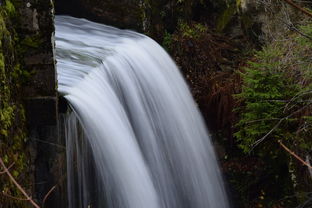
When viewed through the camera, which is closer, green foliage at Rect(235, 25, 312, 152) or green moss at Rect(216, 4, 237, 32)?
green foliage at Rect(235, 25, 312, 152)

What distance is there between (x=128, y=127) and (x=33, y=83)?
59.0 inches

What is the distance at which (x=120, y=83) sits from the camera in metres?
5.59

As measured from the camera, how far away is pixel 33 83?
147 inches

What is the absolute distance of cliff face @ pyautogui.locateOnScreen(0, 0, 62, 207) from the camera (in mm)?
3494

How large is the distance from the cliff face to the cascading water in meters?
0.34

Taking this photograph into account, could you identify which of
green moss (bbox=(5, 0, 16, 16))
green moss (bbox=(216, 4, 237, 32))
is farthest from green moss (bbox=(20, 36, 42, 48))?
green moss (bbox=(216, 4, 237, 32))

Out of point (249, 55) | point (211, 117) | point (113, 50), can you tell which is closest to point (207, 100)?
point (211, 117)

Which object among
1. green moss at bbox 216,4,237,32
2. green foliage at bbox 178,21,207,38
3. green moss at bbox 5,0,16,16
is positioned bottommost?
green foliage at bbox 178,21,207,38

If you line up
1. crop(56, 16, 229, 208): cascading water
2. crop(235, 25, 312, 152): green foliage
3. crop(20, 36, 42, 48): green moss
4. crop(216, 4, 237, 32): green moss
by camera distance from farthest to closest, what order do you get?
crop(216, 4, 237, 32): green moss < crop(235, 25, 312, 152): green foliage < crop(56, 16, 229, 208): cascading water < crop(20, 36, 42, 48): green moss

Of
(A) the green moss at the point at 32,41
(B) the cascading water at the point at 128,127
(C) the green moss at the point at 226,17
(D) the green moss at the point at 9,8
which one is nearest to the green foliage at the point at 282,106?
(B) the cascading water at the point at 128,127

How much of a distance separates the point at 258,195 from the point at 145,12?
3474mm

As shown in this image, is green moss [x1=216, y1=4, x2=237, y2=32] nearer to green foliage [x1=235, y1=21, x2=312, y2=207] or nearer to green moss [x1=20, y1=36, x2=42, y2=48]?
green foliage [x1=235, y1=21, x2=312, y2=207]

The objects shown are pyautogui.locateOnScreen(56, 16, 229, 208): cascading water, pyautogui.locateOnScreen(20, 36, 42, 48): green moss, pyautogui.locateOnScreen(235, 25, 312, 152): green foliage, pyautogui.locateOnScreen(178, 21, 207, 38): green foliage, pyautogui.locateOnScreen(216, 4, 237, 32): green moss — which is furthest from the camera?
pyautogui.locateOnScreen(216, 4, 237, 32): green moss

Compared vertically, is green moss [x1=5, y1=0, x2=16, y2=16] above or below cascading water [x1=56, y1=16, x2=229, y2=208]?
above
